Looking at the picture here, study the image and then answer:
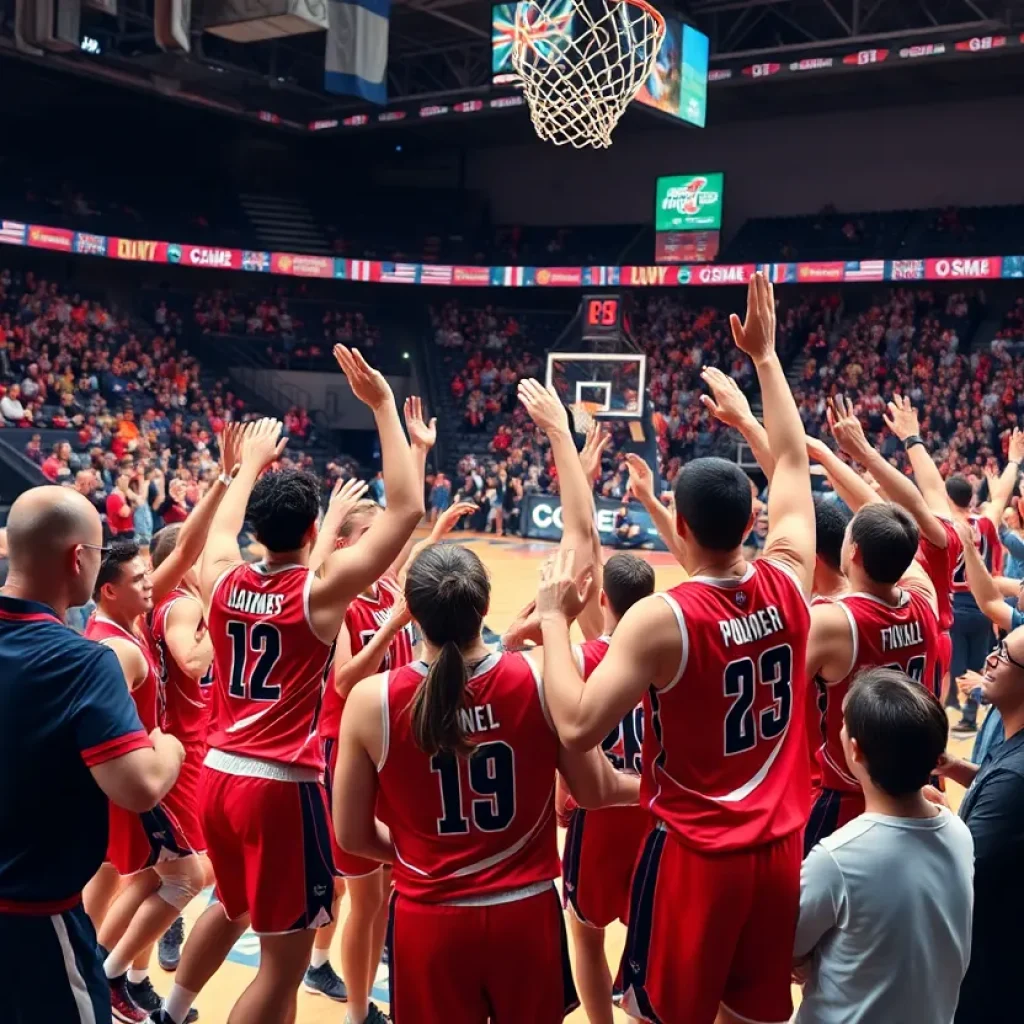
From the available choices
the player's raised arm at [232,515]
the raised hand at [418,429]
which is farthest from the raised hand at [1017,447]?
the player's raised arm at [232,515]

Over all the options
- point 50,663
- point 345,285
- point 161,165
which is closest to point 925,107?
point 345,285

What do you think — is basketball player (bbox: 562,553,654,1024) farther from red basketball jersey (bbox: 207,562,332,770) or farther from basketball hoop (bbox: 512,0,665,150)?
basketball hoop (bbox: 512,0,665,150)

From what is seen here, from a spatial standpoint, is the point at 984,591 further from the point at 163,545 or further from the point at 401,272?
the point at 401,272

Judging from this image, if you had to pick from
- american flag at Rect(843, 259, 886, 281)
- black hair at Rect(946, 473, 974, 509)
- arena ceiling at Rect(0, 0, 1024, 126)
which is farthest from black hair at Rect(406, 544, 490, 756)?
american flag at Rect(843, 259, 886, 281)

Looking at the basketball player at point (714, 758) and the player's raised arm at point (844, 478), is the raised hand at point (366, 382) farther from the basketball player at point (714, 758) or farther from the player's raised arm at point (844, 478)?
the player's raised arm at point (844, 478)

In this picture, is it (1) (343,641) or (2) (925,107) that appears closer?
(1) (343,641)

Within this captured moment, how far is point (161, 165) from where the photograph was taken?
94.8 feet

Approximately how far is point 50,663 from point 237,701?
1161 millimetres

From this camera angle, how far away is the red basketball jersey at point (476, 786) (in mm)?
2645

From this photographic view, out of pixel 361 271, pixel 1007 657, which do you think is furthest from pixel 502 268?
pixel 1007 657

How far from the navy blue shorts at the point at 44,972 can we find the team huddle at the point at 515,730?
1.37 feet

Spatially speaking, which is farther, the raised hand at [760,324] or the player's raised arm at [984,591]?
the player's raised arm at [984,591]

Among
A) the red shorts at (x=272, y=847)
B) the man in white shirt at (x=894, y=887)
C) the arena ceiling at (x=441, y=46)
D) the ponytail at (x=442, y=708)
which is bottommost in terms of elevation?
the red shorts at (x=272, y=847)

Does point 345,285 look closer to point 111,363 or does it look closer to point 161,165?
point 161,165
